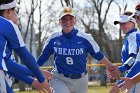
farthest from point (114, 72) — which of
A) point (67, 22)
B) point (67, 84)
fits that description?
point (67, 22)

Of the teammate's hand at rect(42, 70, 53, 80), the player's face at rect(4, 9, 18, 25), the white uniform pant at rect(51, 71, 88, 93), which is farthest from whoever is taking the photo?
the white uniform pant at rect(51, 71, 88, 93)

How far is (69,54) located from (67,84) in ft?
1.75

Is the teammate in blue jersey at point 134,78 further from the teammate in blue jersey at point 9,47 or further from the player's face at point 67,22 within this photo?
the player's face at point 67,22

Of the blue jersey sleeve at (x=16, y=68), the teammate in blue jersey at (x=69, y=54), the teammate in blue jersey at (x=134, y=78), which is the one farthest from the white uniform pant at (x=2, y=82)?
the teammate in blue jersey at (x=69, y=54)

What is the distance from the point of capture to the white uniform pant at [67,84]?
24.0 ft

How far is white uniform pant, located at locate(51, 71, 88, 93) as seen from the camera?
7312 millimetres

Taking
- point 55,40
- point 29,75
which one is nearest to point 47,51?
point 55,40

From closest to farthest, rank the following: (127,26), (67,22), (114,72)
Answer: (127,26), (67,22), (114,72)

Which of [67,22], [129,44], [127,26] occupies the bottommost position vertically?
[129,44]

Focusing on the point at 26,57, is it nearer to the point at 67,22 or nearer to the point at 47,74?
the point at 47,74

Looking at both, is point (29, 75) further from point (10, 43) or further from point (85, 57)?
point (85, 57)

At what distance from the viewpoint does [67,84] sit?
7.38 m

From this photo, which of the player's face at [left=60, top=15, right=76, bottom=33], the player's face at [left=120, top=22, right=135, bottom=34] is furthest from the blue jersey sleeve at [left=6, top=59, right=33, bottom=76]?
the player's face at [left=120, top=22, right=135, bottom=34]

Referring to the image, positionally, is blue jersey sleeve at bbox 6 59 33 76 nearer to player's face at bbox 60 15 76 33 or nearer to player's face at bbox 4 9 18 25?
player's face at bbox 4 9 18 25
